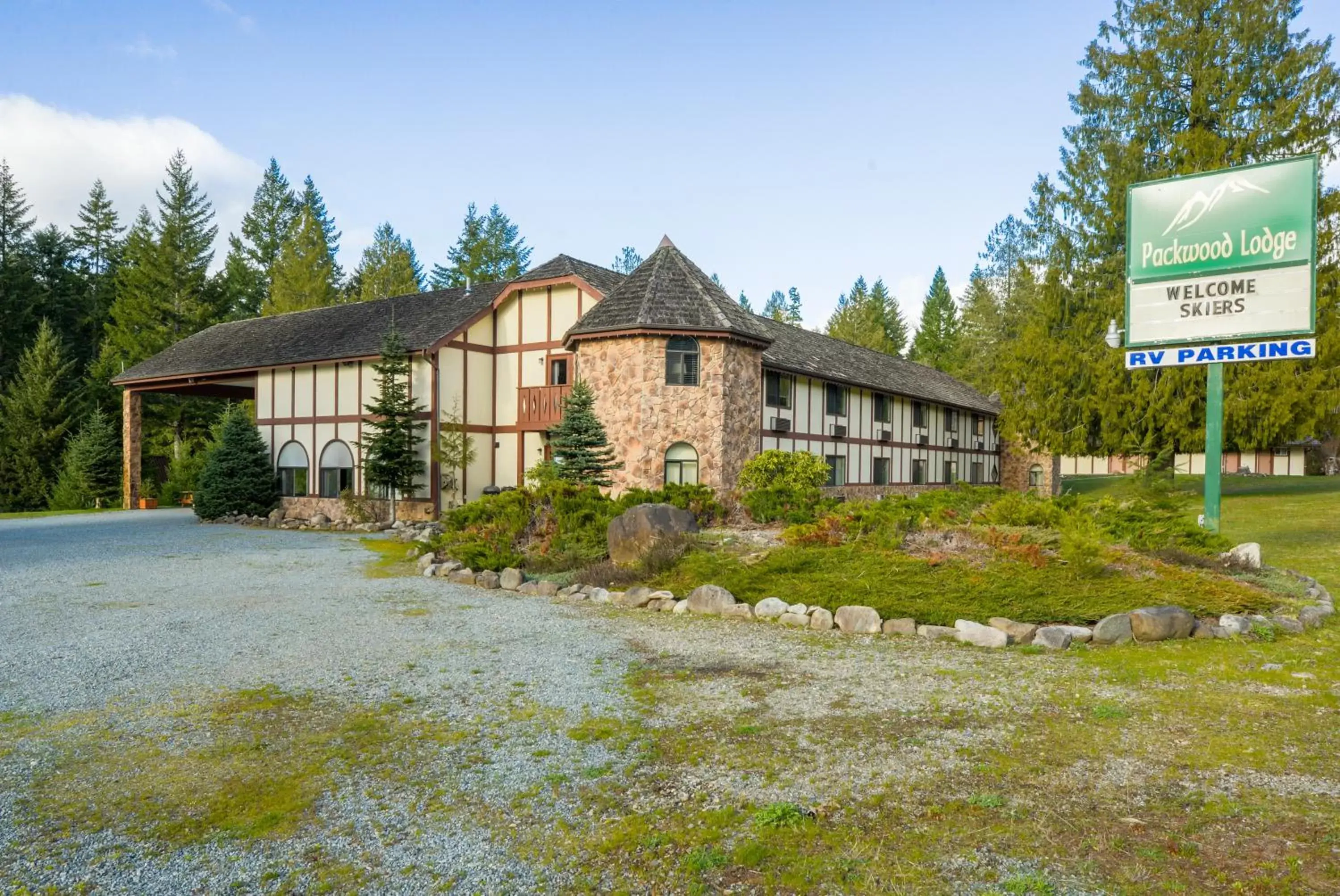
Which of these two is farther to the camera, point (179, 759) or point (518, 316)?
point (518, 316)

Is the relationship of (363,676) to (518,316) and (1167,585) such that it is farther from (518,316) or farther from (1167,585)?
(518,316)

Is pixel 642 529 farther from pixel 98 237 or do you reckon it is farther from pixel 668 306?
pixel 98 237

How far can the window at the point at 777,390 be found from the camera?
77.7 feet

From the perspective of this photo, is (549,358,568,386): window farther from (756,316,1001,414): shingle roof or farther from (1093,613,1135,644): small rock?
(1093,613,1135,644): small rock

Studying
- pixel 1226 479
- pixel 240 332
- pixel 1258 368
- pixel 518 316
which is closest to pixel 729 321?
pixel 518 316

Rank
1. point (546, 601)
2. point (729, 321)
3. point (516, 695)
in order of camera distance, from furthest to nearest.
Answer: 1. point (729, 321)
2. point (546, 601)
3. point (516, 695)

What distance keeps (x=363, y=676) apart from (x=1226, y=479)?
129 ft

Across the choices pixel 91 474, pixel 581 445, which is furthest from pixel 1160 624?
pixel 91 474

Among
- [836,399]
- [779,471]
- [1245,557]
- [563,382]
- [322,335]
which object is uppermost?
[322,335]

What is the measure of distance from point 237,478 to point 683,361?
14.4m

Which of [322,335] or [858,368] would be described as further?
[858,368]

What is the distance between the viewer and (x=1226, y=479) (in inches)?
1379

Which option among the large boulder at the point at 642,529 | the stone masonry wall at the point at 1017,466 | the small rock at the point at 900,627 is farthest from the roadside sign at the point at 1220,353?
the stone masonry wall at the point at 1017,466

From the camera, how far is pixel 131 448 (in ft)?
96.7
